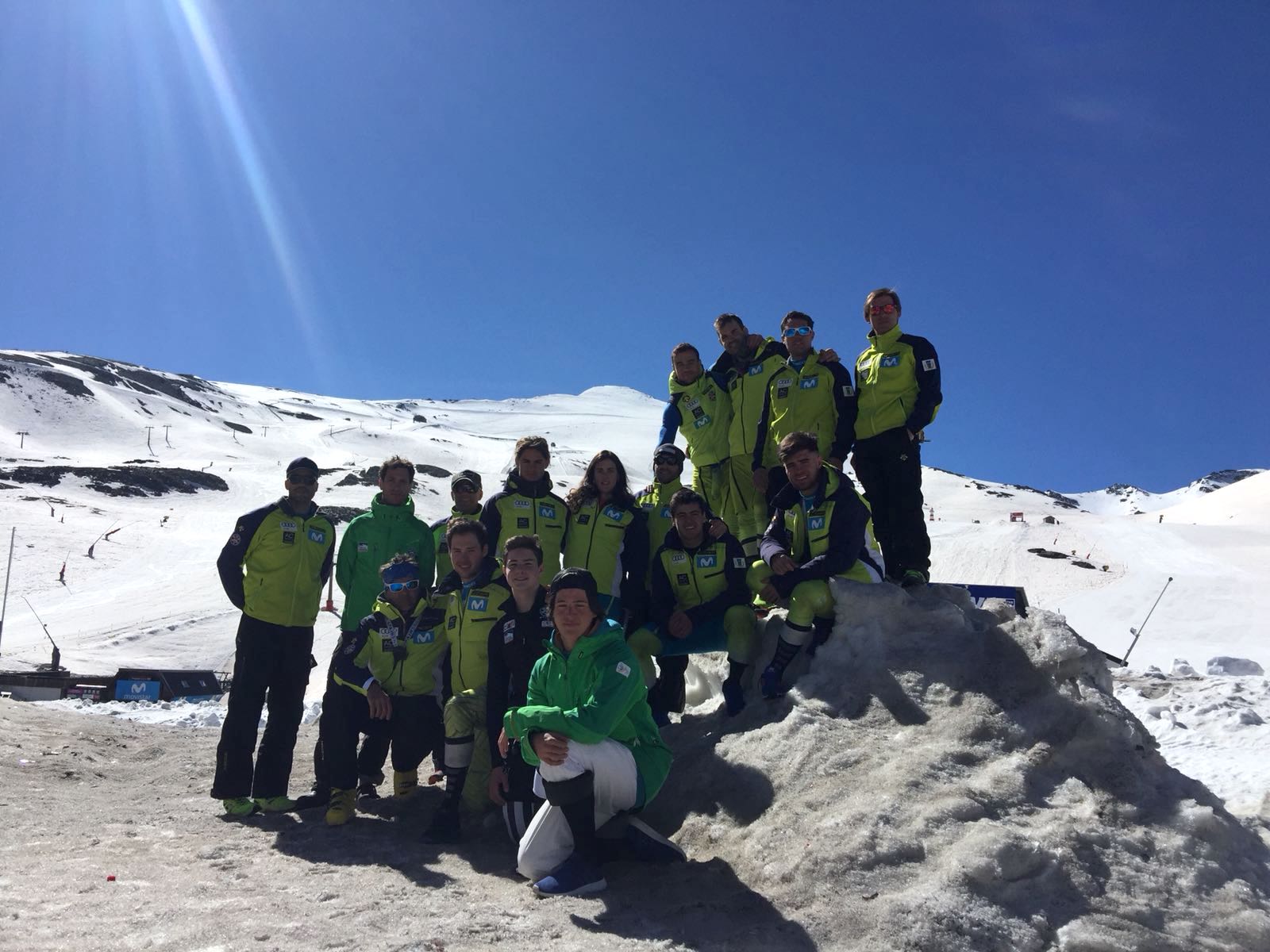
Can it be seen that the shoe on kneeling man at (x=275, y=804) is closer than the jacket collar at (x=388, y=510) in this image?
Yes

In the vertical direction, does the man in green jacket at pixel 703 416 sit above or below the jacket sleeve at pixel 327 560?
above

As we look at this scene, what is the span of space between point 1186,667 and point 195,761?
10580 mm

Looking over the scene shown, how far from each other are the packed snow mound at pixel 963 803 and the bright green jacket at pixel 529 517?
182 centimetres

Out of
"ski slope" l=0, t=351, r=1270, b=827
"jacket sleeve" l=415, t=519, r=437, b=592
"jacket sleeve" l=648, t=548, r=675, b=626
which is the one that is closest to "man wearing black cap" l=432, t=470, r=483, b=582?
"jacket sleeve" l=415, t=519, r=437, b=592

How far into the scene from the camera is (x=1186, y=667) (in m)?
9.71

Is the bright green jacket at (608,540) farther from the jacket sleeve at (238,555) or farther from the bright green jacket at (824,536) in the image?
the jacket sleeve at (238,555)

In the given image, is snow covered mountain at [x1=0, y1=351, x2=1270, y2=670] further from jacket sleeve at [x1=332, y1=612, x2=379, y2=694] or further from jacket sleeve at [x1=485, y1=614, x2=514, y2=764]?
jacket sleeve at [x1=485, y1=614, x2=514, y2=764]

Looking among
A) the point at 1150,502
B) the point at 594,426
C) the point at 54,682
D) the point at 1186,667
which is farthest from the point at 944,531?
the point at 1150,502

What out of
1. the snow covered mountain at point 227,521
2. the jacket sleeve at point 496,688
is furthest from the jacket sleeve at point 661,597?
the snow covered mountain at point 227,521

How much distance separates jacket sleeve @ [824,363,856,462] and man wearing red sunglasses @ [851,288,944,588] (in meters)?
0.06

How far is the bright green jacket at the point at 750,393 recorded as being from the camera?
6539 millimetres

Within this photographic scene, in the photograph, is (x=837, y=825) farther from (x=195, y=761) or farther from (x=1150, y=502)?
(x=1150, y=502)

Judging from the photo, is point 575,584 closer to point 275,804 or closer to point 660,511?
point 660,511

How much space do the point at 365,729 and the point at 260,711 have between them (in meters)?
0.80
